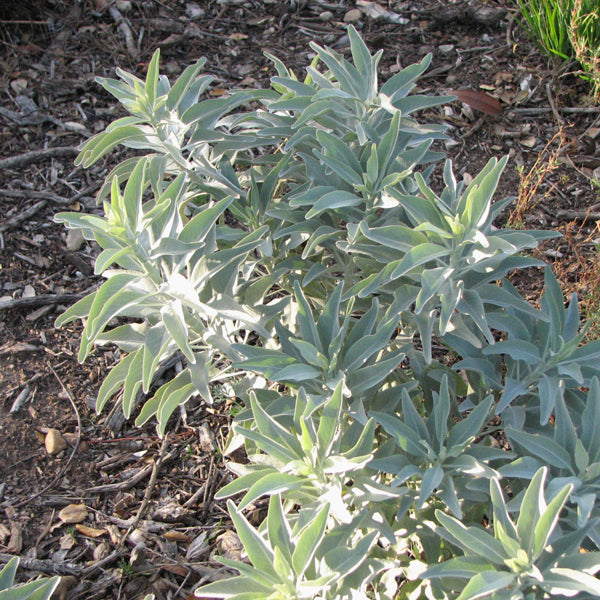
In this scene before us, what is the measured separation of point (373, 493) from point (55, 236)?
2696mm

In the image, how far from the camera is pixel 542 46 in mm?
4348

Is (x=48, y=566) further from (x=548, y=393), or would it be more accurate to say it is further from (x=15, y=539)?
(x=548, y=393)

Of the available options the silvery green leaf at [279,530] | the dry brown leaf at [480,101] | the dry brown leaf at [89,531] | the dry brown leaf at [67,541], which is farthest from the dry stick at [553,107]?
the dry brown leaf at [67,541]

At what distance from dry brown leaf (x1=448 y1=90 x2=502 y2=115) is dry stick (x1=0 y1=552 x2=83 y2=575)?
11.6 feet

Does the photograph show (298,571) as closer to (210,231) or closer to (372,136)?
(210,231)

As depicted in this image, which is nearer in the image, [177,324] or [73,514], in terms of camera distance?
[177,324]

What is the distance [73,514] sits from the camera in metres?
2.79

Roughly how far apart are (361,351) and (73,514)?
163 centimetres

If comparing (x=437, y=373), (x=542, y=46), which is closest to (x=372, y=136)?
(x=437, y=373)

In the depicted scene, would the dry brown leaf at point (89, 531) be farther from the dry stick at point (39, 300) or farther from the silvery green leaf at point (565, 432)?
the silvery green leaf at point (565, 432)

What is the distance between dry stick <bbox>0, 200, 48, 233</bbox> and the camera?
371 centimetres

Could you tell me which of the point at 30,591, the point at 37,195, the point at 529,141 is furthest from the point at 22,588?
the point at 529,141

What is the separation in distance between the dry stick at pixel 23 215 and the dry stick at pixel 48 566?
188cm

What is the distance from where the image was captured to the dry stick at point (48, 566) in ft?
8.51
